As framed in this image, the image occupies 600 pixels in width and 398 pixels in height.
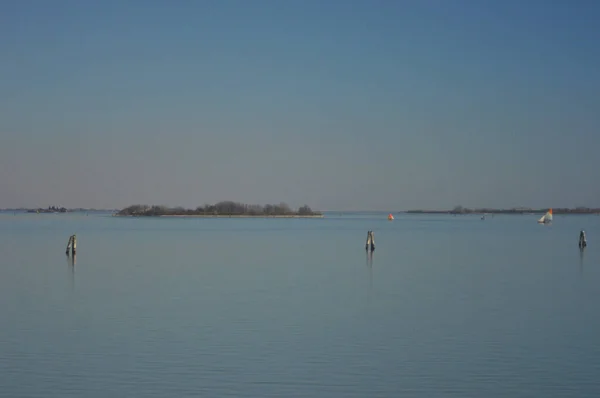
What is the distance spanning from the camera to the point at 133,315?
2356 centimetres

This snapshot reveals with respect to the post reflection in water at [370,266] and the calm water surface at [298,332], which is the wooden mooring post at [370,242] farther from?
the calm water surface at [298,332]

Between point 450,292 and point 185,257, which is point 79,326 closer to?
point 450,292

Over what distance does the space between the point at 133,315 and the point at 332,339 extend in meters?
6.87

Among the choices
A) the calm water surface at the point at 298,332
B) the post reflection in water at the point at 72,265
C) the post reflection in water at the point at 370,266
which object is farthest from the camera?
the post reflection in water at the point at 72,265

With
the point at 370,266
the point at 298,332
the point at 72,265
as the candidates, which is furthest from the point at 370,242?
the point at 298,332

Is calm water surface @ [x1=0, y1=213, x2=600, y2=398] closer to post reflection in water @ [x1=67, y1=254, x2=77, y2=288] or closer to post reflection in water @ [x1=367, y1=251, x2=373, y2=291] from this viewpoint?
post reflection in water @ [x1=367, y1=251, x2=373, y2=291]

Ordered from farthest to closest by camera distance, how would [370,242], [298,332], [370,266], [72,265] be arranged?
[370,242]
[370,266]
[72,265]
[298,332]

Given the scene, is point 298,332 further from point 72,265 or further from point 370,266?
point 72,265

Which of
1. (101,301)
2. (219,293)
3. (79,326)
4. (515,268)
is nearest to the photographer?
(79,326)

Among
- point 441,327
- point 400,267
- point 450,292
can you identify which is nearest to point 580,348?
point 441,327

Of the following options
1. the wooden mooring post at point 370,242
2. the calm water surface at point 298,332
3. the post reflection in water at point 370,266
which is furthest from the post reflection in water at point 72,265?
the wooden mooring post at point 370,242

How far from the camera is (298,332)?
20703mm

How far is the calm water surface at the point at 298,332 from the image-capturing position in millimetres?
15164

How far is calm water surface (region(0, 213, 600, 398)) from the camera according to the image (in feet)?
49.8
